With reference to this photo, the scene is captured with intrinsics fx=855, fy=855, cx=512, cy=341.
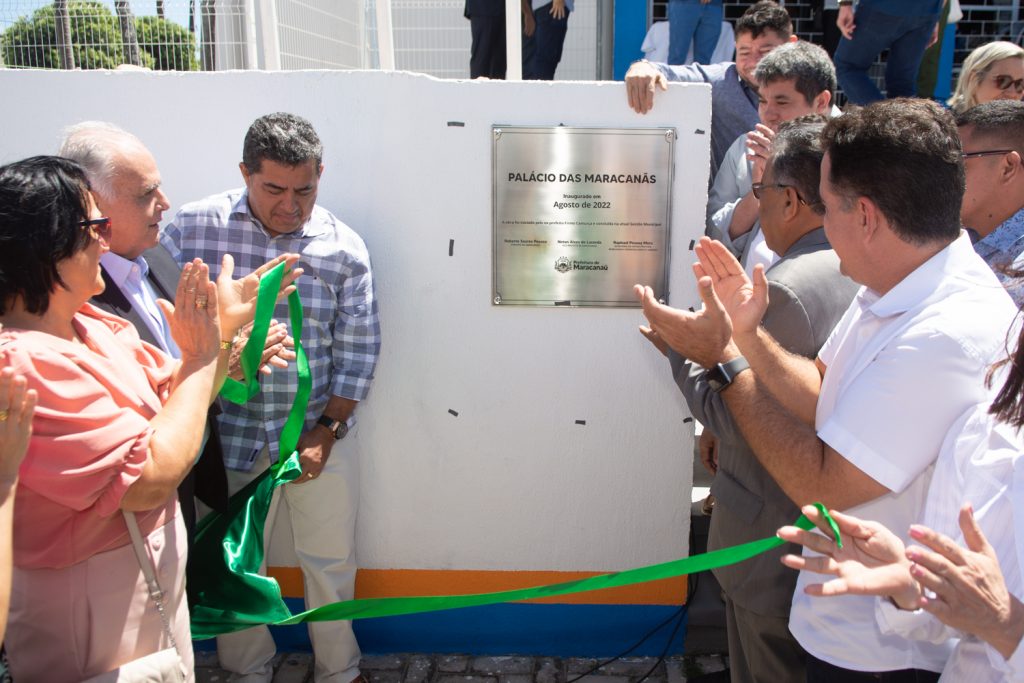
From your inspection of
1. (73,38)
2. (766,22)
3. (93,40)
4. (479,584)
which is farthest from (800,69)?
(73,38)

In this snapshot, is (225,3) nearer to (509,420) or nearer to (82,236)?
(509,420)

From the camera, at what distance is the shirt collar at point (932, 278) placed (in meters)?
1.89

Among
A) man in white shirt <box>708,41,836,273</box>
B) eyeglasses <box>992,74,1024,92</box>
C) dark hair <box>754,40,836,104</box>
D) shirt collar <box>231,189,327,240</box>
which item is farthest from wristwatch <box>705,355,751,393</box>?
eyeglasses <box>992,74,1024,92</box>

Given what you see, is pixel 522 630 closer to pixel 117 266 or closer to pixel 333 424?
pixel 333 424

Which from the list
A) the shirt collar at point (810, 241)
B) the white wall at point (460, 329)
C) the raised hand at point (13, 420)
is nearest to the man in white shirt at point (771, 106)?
the white wall at point (460, 329)

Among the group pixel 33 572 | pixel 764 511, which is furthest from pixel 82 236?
pixel 764 511

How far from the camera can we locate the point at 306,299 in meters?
3.30

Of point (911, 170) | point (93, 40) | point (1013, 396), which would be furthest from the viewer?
point (93, 40)

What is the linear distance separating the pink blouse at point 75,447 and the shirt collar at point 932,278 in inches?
67.8

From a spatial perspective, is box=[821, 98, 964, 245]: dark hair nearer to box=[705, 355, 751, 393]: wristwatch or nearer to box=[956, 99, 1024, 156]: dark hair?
box=[705, 355, 751, 393]: wristwatch

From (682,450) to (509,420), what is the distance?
0.75 metres

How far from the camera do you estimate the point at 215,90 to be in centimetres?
351

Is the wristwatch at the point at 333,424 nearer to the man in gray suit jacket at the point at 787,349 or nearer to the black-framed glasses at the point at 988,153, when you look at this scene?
the man in gray suit jacket at the point at 787,349

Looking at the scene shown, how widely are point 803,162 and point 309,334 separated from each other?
191 centimetres
